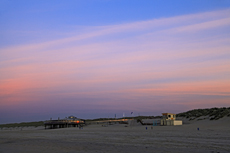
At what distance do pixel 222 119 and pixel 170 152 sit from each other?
25113 millimetres

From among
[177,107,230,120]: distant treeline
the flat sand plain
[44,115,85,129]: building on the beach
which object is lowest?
[44,115,85,129]: building on the beach

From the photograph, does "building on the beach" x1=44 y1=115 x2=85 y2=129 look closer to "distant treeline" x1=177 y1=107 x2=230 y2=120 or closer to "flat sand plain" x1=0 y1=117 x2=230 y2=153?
"distant treeline" x1=177 y1=107 x2=230 y2=120

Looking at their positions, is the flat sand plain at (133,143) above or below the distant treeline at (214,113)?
below

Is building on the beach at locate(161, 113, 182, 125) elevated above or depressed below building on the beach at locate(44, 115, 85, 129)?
above

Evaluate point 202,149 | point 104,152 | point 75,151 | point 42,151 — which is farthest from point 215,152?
point 42,151

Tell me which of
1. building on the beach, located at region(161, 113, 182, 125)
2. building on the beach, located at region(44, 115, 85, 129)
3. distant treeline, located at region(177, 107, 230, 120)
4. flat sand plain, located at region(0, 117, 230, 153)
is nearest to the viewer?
flat sand plain, located at region(0, 117, 230, 153)

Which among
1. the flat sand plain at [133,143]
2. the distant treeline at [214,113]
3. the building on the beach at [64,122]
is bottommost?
the building on the beach at [64,122]

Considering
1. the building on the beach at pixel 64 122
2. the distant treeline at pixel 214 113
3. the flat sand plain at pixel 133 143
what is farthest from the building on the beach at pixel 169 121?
the building on the beach at pixel 64 122

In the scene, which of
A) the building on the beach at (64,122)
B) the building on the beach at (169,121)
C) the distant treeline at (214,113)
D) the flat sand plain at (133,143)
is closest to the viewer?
the flat sand plain at (133,143)

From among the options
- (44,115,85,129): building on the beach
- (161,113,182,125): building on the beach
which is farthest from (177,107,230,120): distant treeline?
(44,115,85,129): building on the beach

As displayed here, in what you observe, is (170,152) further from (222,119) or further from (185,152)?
Answer: (222,119)

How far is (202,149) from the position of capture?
14.9 metres

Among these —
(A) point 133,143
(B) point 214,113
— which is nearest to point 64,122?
(B) point 214,113

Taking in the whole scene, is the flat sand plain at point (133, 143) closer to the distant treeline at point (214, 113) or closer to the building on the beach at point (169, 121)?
the distant treeline at point (214, 113)
